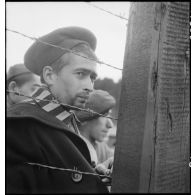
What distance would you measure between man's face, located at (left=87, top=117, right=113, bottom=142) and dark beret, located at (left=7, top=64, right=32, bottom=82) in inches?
15.3

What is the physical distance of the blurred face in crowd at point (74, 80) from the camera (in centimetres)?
121

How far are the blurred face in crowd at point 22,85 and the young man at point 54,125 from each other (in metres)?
0.03

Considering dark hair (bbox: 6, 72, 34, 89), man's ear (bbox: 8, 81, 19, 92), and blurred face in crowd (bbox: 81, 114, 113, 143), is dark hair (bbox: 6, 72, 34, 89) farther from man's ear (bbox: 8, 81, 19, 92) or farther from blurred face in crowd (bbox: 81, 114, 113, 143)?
blurred face in crowd (bbox: 81, 114, 113, 143)

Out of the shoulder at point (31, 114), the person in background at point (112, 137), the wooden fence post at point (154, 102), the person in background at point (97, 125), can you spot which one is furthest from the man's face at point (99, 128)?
the wooden fence post at point (154, 102)

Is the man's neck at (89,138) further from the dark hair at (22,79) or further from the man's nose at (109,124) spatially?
the dark hair at (22,79)

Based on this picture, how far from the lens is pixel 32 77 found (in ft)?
3.95

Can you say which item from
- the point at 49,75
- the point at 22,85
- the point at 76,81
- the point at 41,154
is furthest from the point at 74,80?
the point at 41,154

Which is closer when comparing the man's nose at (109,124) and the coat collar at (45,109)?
the coat collar at (45,109)

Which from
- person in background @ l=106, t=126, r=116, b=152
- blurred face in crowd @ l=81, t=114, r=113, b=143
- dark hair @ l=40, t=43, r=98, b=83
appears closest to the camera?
dark hair @ l=40, t=43, r=98, b=83

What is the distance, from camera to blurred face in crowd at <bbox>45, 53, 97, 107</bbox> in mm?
1205

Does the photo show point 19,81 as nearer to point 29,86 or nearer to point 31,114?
point 29,86

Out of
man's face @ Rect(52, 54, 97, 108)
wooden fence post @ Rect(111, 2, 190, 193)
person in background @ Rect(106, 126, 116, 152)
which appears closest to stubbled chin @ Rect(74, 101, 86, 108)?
man's face @ Rect(52, 54, 97, 108)

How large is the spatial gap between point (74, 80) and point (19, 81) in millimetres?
222
